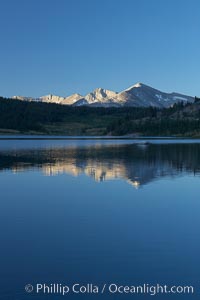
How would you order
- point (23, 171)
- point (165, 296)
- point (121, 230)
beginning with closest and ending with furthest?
point (165, 296) < point (121, 230) < point (23, 171)

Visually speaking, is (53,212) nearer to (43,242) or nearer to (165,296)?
(43,242)

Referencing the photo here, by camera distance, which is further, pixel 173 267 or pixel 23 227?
pixel 23 227

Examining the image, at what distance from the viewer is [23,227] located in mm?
27781

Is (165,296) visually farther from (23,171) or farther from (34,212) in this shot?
(23,171)

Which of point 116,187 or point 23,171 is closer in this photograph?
point 116,187

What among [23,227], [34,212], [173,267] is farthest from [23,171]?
[173,267]

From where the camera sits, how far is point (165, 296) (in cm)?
1711

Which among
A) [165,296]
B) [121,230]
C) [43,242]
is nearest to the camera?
[165,296]

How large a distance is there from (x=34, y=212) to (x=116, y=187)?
50.6ft

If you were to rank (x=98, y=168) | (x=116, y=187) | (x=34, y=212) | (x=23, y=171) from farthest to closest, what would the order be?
(x=98, y=168) → (x=23, y=171) → (x=116, y=187) → (x=34, y=212)

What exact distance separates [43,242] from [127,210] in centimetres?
1137

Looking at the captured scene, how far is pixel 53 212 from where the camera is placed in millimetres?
32906

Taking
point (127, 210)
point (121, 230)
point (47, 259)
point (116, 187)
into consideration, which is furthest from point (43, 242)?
point (116, 187)

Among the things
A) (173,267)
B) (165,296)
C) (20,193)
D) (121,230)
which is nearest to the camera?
(165,296)
